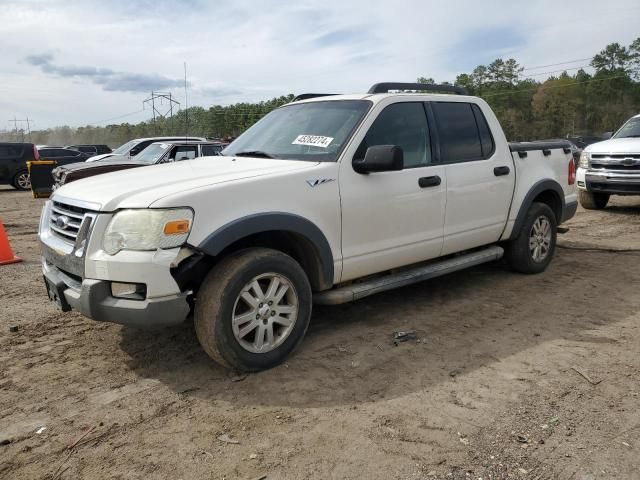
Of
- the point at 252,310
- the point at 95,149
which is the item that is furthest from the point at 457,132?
the point at 95,149

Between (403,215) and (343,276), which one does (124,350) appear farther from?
(403,215)

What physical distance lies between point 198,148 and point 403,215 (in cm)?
842

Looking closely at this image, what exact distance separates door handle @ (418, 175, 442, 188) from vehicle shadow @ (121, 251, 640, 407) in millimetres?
1141

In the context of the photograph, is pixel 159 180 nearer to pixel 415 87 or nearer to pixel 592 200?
pixel 415 87

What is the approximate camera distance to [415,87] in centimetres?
483

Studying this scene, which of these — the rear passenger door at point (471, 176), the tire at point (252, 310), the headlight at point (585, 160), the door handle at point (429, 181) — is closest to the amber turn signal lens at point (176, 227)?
the tire at point (252, 310)

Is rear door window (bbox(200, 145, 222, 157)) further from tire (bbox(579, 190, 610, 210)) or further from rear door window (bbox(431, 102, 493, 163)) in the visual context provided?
tire (bbox(579, 190, 610, 210))

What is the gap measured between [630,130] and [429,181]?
852 centimetres

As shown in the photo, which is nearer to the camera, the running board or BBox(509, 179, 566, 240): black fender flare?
the running board

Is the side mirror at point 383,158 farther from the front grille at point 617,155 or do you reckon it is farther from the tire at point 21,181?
the tire at point 21,181

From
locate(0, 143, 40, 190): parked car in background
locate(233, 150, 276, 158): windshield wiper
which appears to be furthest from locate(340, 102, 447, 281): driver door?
locate(0, 143, 40, 190): parked car in background

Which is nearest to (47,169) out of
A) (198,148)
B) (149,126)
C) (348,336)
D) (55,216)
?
(198,148)

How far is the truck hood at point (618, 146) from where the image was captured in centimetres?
948

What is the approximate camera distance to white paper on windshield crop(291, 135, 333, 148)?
4012mm
